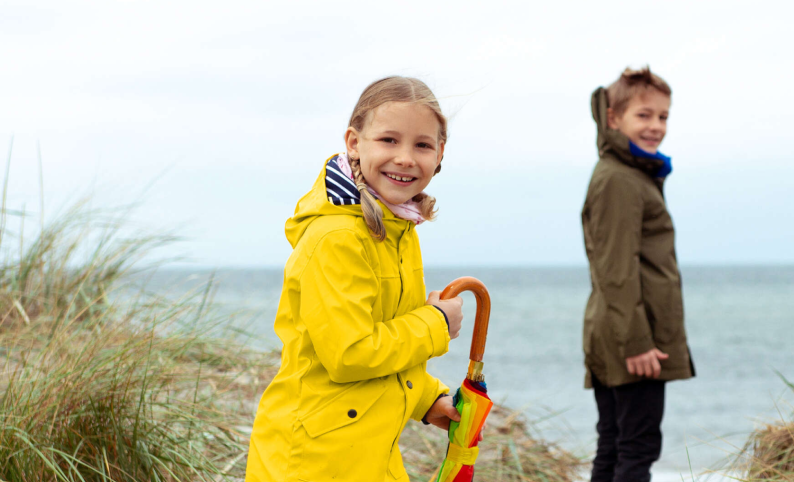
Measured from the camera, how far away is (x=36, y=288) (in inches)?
173

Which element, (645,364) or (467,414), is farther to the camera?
(645,364)

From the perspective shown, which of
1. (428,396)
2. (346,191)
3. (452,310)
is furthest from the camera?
(428,396)

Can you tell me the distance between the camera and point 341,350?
1539 millimetres

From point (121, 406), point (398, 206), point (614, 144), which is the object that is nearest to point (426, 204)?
point (398, 206)

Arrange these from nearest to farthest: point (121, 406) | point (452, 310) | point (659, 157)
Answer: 1. point (452, 310)
2. point (121, 406)
3. point (659, 157)

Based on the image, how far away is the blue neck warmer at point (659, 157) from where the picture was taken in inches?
124

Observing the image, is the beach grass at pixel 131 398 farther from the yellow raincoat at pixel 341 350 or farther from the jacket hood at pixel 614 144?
the jacket hood at pixel 614 144

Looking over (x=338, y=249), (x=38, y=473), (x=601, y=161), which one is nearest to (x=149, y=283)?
(x=38, y=473)

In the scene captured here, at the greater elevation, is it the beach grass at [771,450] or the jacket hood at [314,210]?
the jacket hood at [314,210]

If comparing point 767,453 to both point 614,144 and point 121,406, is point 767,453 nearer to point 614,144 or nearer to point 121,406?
point 614,144

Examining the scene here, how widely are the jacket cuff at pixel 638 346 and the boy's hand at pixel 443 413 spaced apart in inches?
51.4

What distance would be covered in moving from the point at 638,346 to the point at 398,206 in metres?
1.69

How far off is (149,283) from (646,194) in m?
3.00

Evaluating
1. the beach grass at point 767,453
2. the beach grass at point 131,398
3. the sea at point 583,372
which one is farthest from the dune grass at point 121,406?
the beach grass at point 767,453
